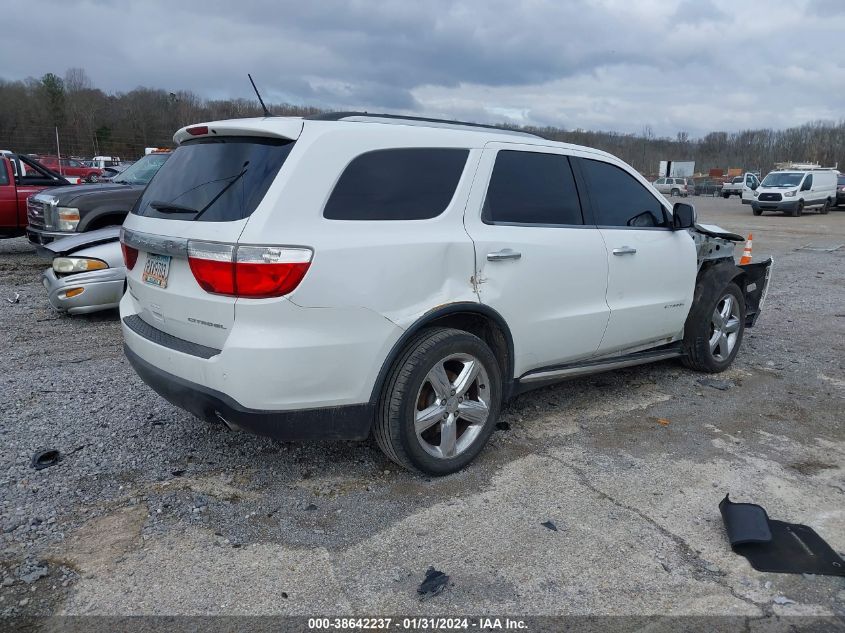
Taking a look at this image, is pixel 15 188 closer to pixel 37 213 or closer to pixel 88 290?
pixel 37 213

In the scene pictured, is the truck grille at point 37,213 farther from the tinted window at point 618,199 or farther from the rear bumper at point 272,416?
the tinted window at point 618,199

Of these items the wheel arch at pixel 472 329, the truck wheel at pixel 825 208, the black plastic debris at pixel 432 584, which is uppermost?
the wheel arch at pixel 472 329

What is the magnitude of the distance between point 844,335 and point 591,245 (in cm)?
461

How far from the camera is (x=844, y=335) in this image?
7.07m

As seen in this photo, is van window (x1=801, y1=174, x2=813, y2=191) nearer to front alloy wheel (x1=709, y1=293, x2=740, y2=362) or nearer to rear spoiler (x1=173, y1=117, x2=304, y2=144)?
front alloy wheel (x1=709, y1=293, x2=740, y2=362)

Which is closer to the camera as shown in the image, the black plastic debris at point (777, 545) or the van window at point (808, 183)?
the black plastic debris at point (777, 545)

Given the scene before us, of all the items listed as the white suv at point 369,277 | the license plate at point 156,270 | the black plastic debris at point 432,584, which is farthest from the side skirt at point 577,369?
the license plate at point 156,270

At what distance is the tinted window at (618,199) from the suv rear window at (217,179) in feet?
7.22

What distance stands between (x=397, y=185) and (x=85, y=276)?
185 inches

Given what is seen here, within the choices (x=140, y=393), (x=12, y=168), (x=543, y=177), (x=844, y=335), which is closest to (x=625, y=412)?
(x=543, y=177)

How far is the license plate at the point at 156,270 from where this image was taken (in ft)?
10.6

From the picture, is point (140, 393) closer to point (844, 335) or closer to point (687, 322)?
point (687, 322)

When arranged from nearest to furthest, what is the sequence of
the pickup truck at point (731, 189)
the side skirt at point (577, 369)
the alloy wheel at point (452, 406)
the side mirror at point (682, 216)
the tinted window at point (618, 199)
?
the alloy wheel at point (452, 406) → the side skirt at point (577, 369) → the tinted window at point (618, 199) → the side mirror at point (682, 216) → the pickup truck at point (731, 189)

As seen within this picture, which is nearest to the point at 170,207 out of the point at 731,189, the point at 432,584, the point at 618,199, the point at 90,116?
the point at 432,584
